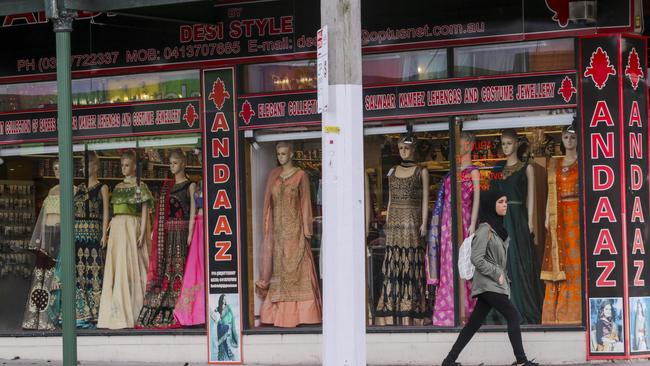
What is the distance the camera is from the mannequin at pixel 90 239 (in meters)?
12.2

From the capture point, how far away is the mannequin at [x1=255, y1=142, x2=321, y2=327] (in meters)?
11.5

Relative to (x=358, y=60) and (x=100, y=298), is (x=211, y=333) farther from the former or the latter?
(x=358, y=60)

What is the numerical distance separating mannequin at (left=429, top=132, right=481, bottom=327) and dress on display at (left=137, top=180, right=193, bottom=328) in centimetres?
289

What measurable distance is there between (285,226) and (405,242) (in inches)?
53.0

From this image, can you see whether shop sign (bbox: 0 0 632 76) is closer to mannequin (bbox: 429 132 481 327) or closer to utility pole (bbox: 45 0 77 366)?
mannequin (bbox: 429 132 481 327)

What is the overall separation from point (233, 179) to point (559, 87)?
356 centimetres

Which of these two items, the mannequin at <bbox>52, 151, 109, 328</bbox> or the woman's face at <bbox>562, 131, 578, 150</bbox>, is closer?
the woman's face at <bbox>562, 131, 578, 150</bbox>

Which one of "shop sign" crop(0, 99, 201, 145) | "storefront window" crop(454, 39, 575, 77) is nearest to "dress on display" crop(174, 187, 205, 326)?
"shop sign" crop(0, 99, 201, 145)

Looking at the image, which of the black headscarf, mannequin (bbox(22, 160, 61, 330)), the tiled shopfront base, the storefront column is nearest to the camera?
the storefront column

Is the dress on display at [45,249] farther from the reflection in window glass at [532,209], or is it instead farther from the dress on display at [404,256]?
the reflection in window glass at [532,209]

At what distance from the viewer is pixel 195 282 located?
38.6 ft

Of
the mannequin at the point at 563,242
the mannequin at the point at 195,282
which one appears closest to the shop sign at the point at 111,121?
the mannequin at the point at 195,282

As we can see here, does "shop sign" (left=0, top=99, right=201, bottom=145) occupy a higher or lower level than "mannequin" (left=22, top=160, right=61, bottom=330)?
higher

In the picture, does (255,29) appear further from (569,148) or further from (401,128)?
(569,148)
